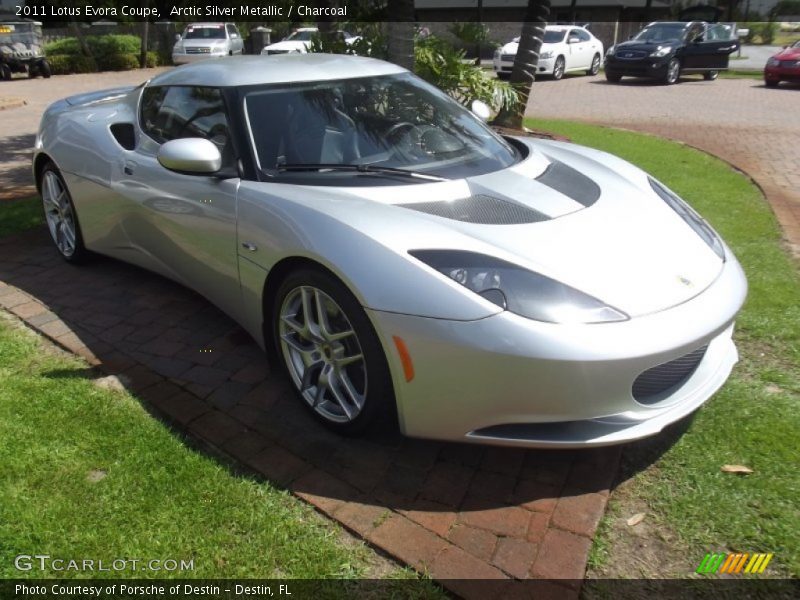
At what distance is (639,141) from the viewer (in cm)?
973

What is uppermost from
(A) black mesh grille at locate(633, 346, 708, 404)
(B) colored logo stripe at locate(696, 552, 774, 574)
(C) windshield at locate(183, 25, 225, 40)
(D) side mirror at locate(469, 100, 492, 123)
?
(D) side mirror at locate(469, 100, 492, 123)

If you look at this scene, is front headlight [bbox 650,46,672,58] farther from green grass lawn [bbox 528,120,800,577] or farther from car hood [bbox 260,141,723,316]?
car hood [bbox 260,141,723,316]

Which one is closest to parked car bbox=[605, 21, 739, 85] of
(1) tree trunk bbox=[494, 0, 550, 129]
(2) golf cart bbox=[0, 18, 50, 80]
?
(1) tree trunk bbox=[494, 0, 550, 129]

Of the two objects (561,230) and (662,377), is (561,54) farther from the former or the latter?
(662,377)

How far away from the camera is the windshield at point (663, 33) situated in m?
19.2

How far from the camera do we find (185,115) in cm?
376

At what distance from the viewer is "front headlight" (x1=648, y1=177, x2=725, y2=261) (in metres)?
3.07

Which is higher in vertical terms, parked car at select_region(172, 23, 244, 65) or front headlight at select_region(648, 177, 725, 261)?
front headlight at select_region(648, 177, 725, 261)

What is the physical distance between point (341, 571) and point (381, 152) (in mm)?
1884

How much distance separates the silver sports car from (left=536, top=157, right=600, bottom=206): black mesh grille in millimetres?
15

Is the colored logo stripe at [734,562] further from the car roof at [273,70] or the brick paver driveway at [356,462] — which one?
the car roof at [273,70]

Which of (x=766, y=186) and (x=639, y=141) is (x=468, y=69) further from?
(x=766, y=186)

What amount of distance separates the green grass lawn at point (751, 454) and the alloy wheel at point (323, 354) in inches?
43.0

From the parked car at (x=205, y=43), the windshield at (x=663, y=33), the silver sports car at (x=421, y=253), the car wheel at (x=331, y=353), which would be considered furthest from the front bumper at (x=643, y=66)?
the car wheel at (x=331, y=353)
